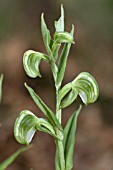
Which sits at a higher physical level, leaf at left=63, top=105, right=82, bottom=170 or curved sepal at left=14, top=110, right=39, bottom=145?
curved sepal at left=14, top=110, right=39, bottom=145

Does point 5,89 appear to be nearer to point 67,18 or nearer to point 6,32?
point 6,32

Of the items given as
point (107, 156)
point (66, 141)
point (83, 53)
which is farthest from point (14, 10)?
point (66, 141)

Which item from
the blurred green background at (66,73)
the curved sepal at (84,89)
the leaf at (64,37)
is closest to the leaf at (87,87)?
the curved sepal at (84,89)

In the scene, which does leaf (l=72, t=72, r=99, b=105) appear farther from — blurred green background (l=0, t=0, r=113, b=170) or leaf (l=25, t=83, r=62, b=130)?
blurred green background (l=0, t=0, r=113, b=170)

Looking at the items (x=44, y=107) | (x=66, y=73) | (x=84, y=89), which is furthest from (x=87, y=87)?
(x=66, y=73)

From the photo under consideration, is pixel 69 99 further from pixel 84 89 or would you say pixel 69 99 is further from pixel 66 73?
pixel 66 73

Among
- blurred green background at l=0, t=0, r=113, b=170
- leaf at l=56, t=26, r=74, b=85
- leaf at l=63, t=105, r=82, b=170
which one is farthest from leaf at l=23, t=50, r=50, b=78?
blurred green background at l=0, t=0, r=113, b=170
